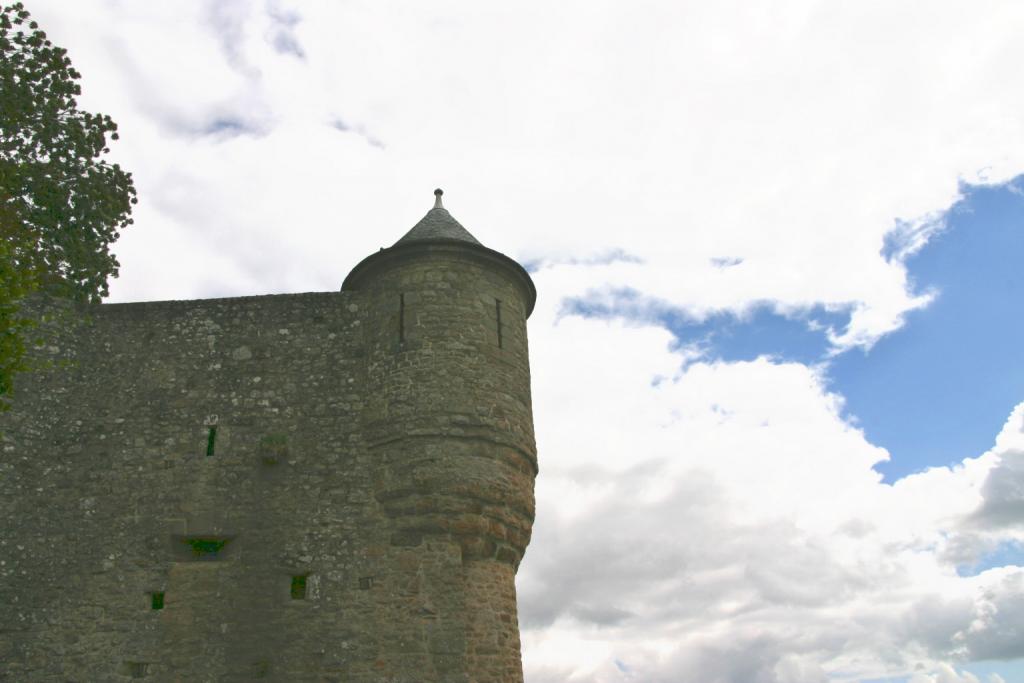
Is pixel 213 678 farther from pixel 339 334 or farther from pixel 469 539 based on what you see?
pixel 339 334

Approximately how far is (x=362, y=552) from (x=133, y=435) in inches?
171

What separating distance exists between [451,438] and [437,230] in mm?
4061

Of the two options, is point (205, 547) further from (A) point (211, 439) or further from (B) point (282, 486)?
(A) point (211, 439)

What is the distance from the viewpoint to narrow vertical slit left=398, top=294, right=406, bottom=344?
46.0 ft

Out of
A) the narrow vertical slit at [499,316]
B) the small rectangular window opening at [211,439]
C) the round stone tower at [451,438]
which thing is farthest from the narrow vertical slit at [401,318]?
the small rectangular window opening at [211,439]

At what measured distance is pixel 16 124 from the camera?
1416 centimetres

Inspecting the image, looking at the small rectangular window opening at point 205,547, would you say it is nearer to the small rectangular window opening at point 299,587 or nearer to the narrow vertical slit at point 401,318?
the small rectangular window opening at point 299,587

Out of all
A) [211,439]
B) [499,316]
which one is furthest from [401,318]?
[211,439]

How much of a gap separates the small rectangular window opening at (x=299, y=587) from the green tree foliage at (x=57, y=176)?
18.6ft

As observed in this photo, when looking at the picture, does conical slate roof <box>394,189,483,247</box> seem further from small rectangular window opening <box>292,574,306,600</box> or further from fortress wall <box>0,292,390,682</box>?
small rectangular window opening <box>292,574,306,600</box>

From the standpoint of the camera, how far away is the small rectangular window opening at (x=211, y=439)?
13578 millimetres

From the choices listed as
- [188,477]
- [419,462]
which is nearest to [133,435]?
[188,477]

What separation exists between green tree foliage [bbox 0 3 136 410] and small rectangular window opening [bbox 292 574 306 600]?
568 centimetres

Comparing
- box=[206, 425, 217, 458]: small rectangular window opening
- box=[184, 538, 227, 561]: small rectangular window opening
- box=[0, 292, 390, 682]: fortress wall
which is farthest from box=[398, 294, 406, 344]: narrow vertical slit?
box=[184, 538, 227, 561]: small rectangular window opening
